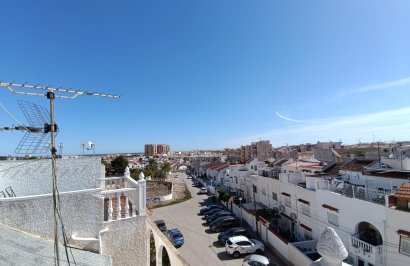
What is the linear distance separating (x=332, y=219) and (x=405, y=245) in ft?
→ 17.0

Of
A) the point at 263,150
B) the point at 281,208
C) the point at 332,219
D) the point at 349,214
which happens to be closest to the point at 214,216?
the point at 281,208

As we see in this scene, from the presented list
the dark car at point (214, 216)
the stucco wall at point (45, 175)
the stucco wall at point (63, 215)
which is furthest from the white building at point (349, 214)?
the stucco wall at point (45, 175)

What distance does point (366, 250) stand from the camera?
46.1 ft

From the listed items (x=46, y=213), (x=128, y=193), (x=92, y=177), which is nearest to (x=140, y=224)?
(x=128, y=193)

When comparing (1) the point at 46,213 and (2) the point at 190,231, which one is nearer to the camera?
(1) the point at 46,213

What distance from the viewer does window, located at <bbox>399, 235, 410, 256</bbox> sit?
12.1m

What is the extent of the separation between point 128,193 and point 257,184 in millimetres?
25655

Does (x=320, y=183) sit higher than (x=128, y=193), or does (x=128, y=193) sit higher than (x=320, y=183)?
(x=128, y=193)

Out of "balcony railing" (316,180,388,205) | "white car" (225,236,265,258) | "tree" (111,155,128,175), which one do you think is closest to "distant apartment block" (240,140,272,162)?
"tree" (111,155,128,175)

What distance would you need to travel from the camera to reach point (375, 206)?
13867 mm

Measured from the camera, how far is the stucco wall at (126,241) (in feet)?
22.0

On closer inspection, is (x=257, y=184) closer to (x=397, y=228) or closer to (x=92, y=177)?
(x=397, y=228)

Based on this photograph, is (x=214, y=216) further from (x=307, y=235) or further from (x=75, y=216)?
(x=75, y=216)

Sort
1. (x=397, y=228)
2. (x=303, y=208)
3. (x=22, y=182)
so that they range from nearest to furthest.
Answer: (x=22, y=182)
(x=397, y=228)
(x=303, y=208)
